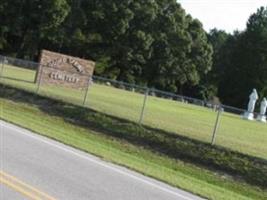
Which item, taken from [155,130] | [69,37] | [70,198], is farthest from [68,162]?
[69,37]

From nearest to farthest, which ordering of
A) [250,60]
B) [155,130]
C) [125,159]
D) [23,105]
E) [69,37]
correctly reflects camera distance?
1. [125,159]
2. [155,130]
3. [23,105]
4. [69,37]
5. [250,60]

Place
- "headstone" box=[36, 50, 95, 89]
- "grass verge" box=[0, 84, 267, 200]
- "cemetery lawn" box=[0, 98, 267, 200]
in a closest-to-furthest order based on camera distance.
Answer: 1. "cemetery lawn" box=[0, 98, 267, 200]
2. "grass verge" box=[0, 84, 267, 200]
3. "headstone" box=[36, 50, 95, 89]

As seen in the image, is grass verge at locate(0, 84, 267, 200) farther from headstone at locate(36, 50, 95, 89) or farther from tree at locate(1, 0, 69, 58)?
tree at locate(1, 0, 69, 58)

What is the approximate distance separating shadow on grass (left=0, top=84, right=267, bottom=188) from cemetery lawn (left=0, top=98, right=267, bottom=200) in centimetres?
59

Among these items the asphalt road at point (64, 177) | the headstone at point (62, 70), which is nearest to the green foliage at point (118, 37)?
the headstone at point (62, 70)

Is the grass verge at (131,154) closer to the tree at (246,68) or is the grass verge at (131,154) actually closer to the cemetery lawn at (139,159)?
the cemetery lawn at (139,159)

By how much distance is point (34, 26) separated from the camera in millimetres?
77875

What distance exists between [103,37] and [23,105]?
5428cm

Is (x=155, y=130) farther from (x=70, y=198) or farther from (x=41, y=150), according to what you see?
(x=70, y=198)

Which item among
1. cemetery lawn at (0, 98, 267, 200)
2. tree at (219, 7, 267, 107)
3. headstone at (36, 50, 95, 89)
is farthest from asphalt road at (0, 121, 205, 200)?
tree at (219, 7, 267, 107)

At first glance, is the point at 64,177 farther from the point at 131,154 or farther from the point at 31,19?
the point at 31,19

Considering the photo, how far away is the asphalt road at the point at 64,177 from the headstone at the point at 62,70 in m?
20.7

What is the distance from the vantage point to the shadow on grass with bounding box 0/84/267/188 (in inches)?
711

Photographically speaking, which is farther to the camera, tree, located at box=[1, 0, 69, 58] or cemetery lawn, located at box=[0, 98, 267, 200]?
tree, located at box=[1, 0, 69, 58]
